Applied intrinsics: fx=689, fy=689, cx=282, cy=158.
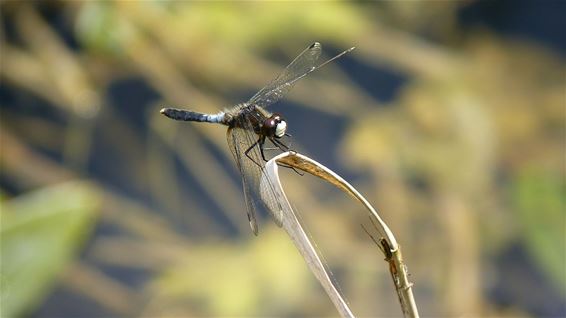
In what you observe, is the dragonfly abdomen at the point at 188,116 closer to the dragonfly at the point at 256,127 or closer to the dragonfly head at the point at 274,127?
the dragonfly at the point at 256,127

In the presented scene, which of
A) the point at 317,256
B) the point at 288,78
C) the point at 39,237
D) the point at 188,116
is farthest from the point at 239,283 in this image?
the point at 317,256

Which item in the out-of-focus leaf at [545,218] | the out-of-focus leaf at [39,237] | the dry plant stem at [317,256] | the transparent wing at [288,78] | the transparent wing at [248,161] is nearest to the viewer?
the dry plant stem at [317,256]

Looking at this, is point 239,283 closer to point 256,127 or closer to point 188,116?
point 188,116

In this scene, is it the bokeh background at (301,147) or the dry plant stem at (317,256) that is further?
the bokeh background at (301,147)

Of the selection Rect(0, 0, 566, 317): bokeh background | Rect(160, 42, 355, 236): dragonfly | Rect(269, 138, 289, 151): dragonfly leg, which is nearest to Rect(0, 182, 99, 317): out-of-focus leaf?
Rect(0, 0, 566, 317): bokeh background

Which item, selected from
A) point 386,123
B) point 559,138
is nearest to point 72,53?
point 386,123

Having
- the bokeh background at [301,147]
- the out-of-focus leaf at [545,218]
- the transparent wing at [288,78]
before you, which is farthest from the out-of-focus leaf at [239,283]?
the transparent wing at [288,78]

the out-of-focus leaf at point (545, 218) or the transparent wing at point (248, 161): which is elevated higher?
the out-of-focus leaf at point (545, 218)

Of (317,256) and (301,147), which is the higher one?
(301,147)
